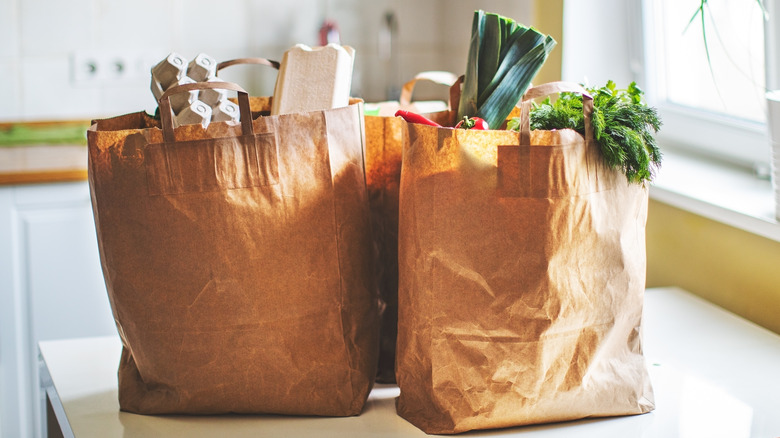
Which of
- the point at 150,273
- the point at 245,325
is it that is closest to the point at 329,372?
the point at 245,325

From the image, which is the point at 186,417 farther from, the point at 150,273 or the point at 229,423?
the point at 150,273

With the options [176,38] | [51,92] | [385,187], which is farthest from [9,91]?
[385,187]

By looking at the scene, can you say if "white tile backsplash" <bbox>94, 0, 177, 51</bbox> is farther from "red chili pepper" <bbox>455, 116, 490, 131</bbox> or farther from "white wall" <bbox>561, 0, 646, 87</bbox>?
"red chili pepper" <bbox>455, 116, 490, 131</bbox>

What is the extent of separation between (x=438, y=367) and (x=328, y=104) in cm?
32

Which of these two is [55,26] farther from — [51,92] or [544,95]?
[544,95]

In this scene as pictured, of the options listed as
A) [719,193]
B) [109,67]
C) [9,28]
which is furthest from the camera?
[109,67]

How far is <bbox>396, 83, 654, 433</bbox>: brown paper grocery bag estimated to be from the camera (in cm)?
73

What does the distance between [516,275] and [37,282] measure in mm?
1566

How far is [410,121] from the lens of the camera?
0.78m

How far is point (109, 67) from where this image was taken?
2.55 meters

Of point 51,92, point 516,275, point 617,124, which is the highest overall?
point 51,92

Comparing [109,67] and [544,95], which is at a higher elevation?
[109,67]

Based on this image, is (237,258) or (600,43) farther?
(600,43)

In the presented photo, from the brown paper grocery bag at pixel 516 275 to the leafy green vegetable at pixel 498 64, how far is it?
0.34 feet
